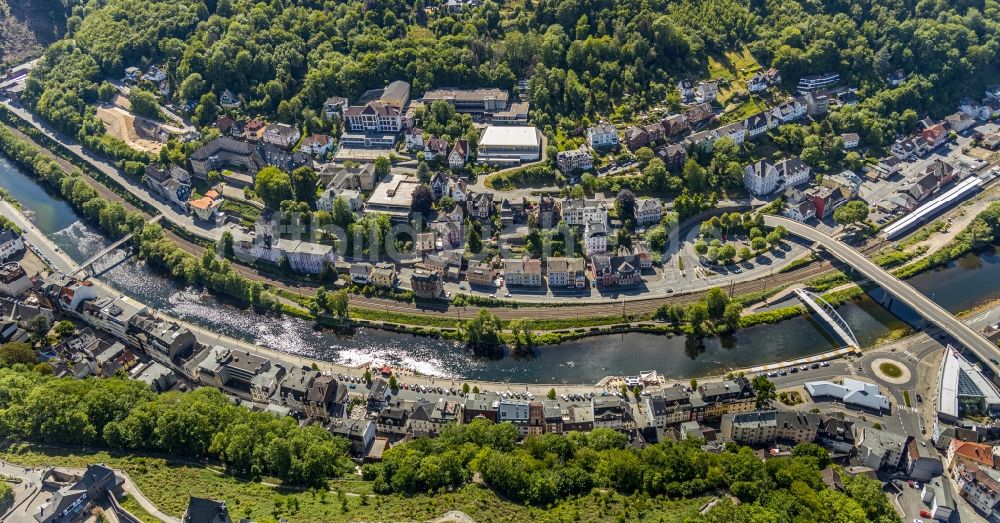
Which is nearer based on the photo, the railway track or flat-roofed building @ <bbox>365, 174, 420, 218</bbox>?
the railway track

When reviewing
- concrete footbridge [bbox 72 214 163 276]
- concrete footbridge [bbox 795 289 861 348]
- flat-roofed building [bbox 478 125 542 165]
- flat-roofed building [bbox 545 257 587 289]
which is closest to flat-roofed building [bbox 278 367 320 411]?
flat-roofed building [bbox 545 257 587 289]

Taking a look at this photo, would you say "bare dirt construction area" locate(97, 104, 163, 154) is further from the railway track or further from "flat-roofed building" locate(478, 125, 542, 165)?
"flat-roofed building" locate(478, 125, 542, 165)

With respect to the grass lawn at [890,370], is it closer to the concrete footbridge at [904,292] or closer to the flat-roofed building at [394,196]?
the concrete footbridge at [904,292]

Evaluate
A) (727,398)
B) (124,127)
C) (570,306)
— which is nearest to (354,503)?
(727,398)

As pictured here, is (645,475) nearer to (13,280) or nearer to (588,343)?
(588,343)

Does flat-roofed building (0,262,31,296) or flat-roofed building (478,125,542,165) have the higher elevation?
flat-roofed building (478,125,542,165)

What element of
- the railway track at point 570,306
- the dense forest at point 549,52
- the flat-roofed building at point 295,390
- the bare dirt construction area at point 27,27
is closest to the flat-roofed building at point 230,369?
the flat-roofed building at point 295,390
